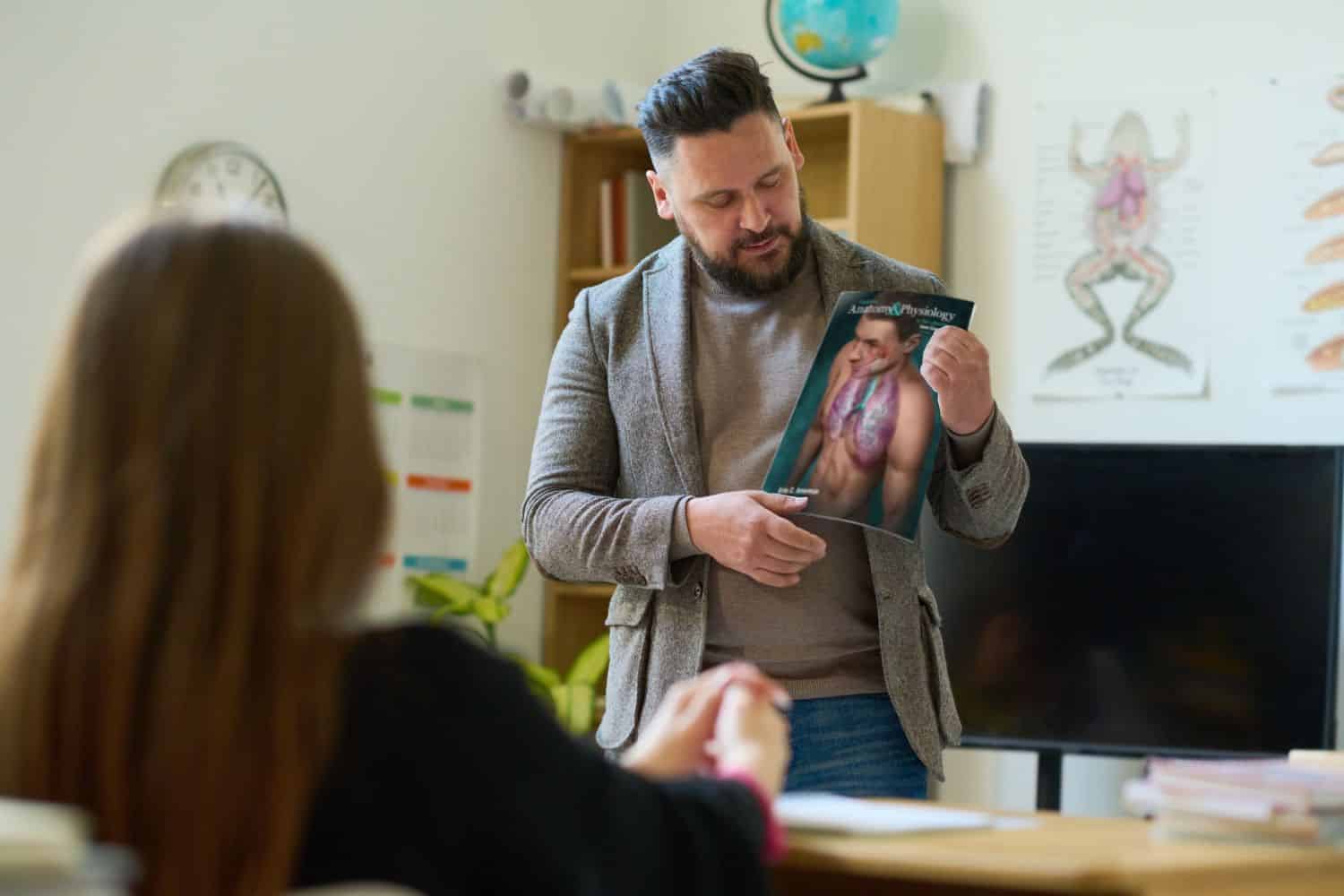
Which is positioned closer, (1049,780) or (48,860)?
(48,860)

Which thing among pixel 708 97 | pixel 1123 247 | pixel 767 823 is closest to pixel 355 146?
pixel 1123 247

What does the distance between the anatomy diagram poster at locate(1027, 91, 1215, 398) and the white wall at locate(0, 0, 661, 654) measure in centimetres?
121

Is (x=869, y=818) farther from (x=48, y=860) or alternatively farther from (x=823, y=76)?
(x=823, y=76)

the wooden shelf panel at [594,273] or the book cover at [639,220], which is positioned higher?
the book cover at [639,220]

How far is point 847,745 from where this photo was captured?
2.06 m

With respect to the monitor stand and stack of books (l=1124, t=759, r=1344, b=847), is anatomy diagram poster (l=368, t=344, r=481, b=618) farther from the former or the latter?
stack of books (l=1124, t=759, r=1344, b=847)

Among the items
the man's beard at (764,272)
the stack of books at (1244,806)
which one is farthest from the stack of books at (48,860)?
the man's beard at (764,272)

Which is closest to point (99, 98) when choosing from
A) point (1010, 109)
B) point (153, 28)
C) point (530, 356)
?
point (153, 28)

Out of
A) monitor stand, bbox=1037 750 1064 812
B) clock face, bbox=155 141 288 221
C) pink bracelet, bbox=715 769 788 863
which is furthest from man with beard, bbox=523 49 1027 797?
clock face, bbox=155 141 288 221

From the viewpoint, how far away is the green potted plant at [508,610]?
12.9 feet

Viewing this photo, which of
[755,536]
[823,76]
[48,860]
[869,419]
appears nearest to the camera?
[48,860]

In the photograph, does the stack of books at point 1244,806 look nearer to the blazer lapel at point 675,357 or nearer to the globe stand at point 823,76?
the blazer lapel at point 675,357

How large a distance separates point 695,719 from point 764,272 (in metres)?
0.81

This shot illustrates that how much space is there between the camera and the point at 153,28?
3475mm
